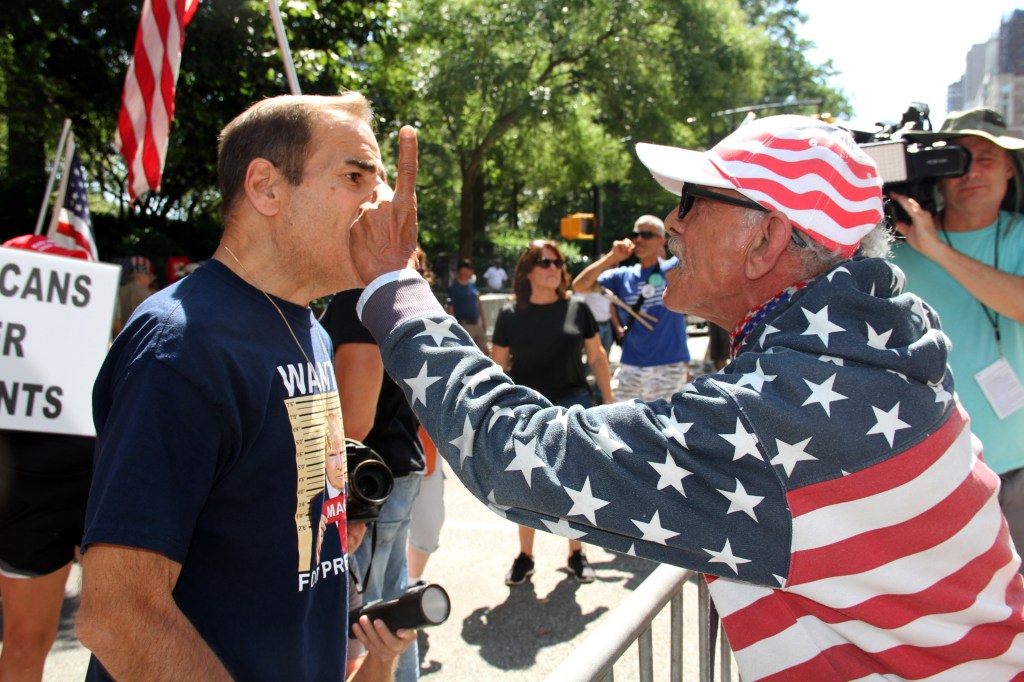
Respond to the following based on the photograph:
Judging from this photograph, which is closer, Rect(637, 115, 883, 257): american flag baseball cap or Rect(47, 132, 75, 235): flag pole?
Rect(637, 115, 883, 257): american flag baseball cap

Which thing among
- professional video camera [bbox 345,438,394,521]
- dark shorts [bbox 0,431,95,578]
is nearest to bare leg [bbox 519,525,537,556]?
dark shorts [bbox 0,431,95,578]

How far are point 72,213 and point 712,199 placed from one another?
5756 millimetres

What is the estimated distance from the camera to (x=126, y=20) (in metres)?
10.6

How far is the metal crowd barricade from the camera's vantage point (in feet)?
5.25

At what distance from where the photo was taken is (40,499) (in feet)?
9.82

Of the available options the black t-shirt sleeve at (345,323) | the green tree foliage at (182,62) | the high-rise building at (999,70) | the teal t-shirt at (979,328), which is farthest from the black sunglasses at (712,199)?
the high-rise building at (999,70)

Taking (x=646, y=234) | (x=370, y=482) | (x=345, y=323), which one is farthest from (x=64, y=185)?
(x=370, y=482)

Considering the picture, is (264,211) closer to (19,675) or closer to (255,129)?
(255,129)

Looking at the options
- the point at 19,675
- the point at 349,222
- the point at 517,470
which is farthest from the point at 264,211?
the point at 19,675

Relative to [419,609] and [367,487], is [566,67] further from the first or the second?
[419,609]

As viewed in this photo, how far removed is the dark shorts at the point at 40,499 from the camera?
9.66ft

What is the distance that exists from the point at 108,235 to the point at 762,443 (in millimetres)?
18413

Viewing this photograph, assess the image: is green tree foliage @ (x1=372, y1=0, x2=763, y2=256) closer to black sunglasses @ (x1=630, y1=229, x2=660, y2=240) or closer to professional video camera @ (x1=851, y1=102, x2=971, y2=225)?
black sunglasses @ (x1=630, y1=229, x2=660, y2=240)

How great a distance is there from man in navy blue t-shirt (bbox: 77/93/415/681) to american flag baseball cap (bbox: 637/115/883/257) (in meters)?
0.74
